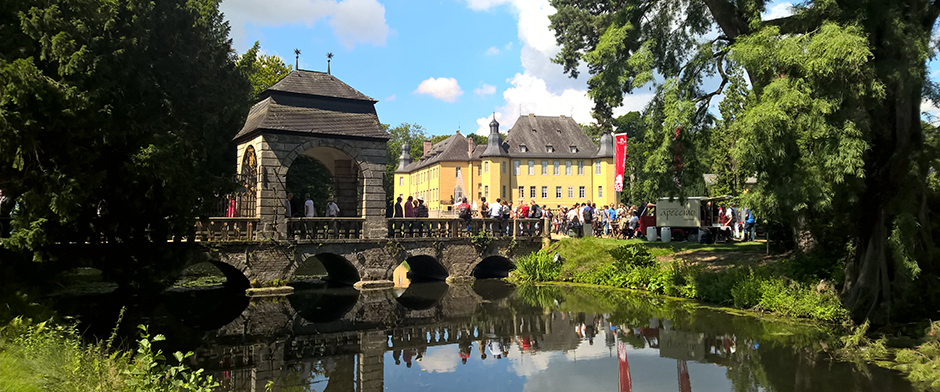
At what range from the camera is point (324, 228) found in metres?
19.4

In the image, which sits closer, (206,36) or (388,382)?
(388,382)

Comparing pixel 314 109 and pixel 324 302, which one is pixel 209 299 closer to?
pixel 324 302

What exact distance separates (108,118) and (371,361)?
735 centimetres

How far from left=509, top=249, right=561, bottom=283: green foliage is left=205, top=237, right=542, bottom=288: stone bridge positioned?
0.73m

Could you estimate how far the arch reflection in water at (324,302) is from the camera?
1553 centimetres

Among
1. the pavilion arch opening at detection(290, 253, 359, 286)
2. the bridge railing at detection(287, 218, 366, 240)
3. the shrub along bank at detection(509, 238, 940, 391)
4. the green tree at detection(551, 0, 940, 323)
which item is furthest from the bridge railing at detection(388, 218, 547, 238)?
the green tree at detection(551, 0, 940, 323)

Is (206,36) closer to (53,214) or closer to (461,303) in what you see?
(53,214)

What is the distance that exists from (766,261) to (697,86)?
5.20 m

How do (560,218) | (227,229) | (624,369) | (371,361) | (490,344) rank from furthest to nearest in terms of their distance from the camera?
(560,218), (227,229), (490,344), (371,361), (624,369)

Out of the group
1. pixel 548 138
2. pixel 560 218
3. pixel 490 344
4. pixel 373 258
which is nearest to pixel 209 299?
pixel 373 258

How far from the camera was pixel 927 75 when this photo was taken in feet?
35.3


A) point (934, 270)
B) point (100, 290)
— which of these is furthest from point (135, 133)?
point (934, 270)

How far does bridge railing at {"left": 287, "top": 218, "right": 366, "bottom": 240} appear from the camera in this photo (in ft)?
62.2

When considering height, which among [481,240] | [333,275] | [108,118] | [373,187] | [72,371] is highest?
[108,118]
